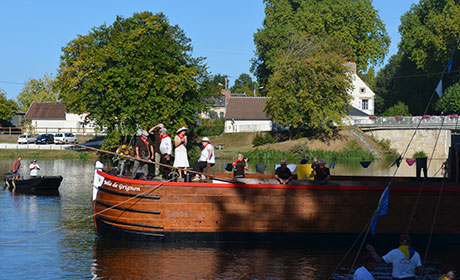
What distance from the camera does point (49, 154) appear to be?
65.2 m

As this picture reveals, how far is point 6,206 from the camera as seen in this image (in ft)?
97.1

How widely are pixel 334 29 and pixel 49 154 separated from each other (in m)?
53.7

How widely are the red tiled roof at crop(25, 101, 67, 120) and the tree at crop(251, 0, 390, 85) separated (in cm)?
3376

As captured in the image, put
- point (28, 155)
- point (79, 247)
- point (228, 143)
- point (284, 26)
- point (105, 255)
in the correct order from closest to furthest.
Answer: point (105, 255), point (79, 247), point (28, 155), point (228, 143), point (284, 26)

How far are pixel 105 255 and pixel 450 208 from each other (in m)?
11.1

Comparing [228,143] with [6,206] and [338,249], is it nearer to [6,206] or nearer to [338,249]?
[6,206]

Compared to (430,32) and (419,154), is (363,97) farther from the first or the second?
(419,154)

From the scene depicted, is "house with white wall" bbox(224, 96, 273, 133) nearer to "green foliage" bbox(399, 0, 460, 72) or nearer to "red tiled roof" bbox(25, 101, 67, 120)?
"green foliage" bbox(399, 0, 460, 72)

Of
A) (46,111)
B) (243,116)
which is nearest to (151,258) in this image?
(243,116)

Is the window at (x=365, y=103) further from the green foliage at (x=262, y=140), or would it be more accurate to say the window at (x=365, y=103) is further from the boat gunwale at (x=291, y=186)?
the boat gunwale at (x=291, y=186)

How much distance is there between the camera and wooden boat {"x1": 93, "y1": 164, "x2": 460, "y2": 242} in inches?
770

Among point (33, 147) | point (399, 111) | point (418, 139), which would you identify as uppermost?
point (399, 111)

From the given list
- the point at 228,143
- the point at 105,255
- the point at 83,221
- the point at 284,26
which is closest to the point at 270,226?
the point at 105,255

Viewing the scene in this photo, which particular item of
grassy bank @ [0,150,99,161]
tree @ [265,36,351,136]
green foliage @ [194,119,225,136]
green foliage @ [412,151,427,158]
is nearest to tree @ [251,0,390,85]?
green foliage @ [194,119,225,136]
